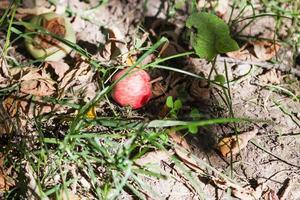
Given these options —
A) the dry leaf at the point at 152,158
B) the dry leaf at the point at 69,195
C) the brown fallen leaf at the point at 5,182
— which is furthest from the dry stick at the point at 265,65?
the brown fallen leaf at the point at 5,182

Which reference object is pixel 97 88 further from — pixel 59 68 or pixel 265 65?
pixel 265 65

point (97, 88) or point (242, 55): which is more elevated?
point (242, 55)

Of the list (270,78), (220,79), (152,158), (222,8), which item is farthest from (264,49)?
(152,158)

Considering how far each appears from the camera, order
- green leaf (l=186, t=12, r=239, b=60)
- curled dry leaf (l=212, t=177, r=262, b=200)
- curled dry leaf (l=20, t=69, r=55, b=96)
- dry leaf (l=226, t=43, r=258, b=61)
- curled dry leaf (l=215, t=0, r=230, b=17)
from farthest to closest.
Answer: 1. curled dry leaf (l=215, t=0, r=230, b=17)
2. dry leaf (l=226, t=43, r=258, b=61)
3. curled dry leaf (l=20, t=69, r=55, b=96)
4. green leaf (l=186, t=12, r=239, b=60)
5. curled dry leaf (l=212, t=177, r=262, b=200)

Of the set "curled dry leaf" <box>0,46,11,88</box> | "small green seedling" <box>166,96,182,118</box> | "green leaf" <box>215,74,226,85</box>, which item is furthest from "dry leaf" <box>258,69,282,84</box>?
"curled dry leaf" <box>0,46,11,88</box>

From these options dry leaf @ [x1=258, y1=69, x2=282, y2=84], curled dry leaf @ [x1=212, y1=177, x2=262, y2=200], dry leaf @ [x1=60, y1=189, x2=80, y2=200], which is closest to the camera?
dry leaf @ [x1=60, y1=189, x2=80, y2=200]

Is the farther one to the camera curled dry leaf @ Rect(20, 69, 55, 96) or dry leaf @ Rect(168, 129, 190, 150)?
curled dry leaf @ Rect(20, 69, 55, 96)

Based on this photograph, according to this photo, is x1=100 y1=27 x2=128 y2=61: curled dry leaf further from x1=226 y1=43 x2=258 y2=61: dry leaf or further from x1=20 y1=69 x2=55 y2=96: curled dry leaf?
x1=226 y1=43 x2=258 y2=61: dry leaf
